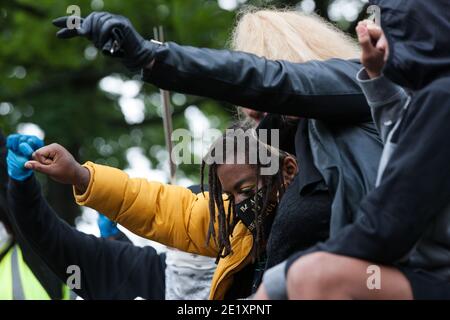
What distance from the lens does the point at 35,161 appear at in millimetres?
3488

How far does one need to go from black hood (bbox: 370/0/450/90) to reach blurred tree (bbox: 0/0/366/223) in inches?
258

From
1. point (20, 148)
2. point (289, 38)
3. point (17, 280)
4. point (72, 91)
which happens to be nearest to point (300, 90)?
point (289, 38)

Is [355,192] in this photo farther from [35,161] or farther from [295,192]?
[35,161]

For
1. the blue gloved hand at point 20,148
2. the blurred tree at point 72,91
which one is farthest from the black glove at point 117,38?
the blurred tree at point 72,91

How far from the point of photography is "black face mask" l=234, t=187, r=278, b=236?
345cm

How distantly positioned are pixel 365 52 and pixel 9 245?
3056mm

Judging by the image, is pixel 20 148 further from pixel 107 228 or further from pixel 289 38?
pixel 107 228

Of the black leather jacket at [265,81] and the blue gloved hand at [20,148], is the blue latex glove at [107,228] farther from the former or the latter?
the black leather jacket at [265,81]

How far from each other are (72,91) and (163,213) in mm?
6570

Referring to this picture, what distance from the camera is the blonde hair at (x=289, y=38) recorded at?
10.6 ft

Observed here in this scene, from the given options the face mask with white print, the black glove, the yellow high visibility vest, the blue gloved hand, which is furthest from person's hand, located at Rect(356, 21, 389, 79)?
the face mask with white print

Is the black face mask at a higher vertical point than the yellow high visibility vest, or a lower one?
higher

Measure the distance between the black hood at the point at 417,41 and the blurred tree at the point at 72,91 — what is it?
21.5ft

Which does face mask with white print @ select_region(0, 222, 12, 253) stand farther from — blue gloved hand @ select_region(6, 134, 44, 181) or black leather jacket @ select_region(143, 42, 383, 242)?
black leather jacket @ select_region(143, 42, 383, 242)
